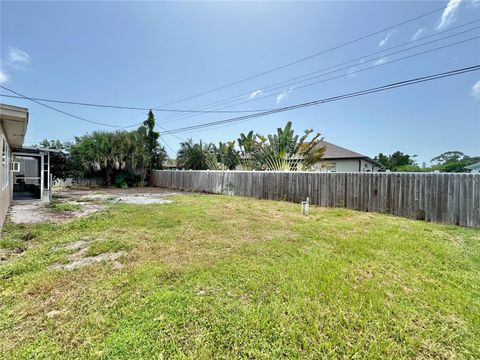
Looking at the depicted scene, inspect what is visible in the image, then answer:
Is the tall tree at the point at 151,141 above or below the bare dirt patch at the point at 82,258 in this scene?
above

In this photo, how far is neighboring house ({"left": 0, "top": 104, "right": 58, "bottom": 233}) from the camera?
5.21 metres

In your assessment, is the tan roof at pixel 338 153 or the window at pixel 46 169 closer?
the window at pixel 46 169

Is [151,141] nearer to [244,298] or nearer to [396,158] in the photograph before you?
[244,298]

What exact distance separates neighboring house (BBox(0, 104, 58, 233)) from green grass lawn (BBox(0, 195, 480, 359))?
2.74 metres

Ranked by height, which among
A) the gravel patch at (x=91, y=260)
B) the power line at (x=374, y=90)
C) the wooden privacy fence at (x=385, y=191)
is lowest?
the gravel patch at (x=91, y=260)

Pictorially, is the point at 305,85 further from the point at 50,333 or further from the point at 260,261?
the point at 50,333

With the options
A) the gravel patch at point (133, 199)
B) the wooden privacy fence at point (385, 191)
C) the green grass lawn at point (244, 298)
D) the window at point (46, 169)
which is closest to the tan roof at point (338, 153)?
the wooden privacy fence at point (385, 191)

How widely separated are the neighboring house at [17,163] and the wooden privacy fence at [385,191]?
9.73 m

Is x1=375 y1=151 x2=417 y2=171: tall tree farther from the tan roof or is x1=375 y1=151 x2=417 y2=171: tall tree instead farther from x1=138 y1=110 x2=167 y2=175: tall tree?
x1=138 y1=110 x2=167 y2=175: tall tree

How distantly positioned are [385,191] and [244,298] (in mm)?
7437

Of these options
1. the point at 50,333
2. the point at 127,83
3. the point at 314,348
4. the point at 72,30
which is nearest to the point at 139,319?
the point at 50,333

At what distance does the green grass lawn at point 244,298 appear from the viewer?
6.19ft

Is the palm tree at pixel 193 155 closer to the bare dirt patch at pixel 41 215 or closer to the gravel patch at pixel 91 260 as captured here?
the bare dirt patch at pixel 41 215

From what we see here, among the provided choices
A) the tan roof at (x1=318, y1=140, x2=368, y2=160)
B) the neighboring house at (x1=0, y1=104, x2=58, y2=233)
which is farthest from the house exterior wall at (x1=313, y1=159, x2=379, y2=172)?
the neighboring house at (x1=0, y1=104, x2=58, y2=233)
